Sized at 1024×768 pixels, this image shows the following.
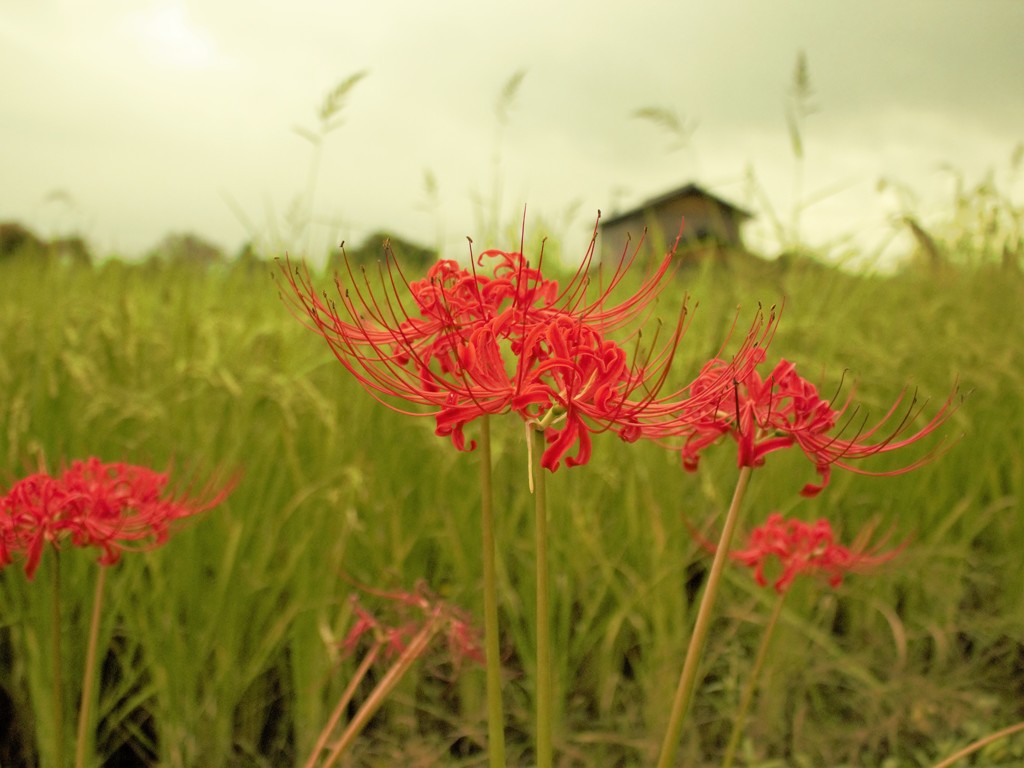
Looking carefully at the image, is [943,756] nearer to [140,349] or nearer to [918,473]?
[918,473]

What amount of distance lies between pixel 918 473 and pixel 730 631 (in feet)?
2.61

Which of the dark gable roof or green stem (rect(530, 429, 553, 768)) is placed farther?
the dark gable roof

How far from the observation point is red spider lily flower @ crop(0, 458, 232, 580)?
2.89 feet

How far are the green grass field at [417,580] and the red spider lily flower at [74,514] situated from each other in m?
0.69

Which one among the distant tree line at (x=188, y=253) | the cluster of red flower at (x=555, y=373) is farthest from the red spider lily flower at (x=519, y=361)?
the distant tree line at (x=188, y=253)

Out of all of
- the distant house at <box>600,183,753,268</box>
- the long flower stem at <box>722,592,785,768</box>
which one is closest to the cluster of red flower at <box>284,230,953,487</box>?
the long flower stem at <box>722,592,785,768</box>

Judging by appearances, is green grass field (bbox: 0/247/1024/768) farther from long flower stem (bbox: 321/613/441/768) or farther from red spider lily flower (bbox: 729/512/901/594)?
long flower stem (bbox: 321/613/441/768)

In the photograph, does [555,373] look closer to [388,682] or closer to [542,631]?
[542,631]

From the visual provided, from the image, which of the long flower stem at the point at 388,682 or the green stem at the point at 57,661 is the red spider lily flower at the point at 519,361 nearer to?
the long flower stem at the point at 388,682

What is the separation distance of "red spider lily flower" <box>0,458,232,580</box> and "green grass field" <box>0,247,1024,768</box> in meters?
0.69

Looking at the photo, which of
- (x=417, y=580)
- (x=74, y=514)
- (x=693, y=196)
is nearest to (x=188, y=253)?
(x=693, y=196)

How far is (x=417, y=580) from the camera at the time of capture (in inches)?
65.6

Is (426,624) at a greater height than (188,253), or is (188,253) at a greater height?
(188,253)

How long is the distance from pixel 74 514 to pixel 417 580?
0.85 metres
